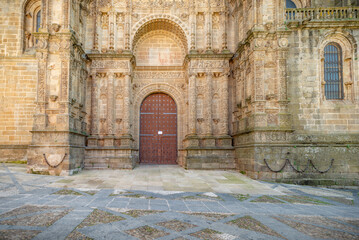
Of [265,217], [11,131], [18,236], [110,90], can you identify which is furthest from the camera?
[11,131]

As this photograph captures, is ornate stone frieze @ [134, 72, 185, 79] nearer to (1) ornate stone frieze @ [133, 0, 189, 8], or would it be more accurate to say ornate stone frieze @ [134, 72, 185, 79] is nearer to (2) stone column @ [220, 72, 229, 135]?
(2) stone column @ [220, 72, 229, 135]

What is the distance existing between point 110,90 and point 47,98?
11.7ft

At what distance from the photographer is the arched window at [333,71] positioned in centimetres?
1121

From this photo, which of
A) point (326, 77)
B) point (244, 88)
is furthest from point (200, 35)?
point (326, 77)

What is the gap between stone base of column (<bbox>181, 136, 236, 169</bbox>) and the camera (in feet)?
43.1

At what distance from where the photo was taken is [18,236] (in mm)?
3697

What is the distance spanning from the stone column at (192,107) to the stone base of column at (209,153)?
22.5 inches

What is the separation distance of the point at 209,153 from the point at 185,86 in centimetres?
479

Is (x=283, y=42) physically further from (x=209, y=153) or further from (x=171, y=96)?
(x=171, y=96)

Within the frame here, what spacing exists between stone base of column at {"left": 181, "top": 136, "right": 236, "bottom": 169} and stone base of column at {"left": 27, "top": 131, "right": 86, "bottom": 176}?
6.27 m

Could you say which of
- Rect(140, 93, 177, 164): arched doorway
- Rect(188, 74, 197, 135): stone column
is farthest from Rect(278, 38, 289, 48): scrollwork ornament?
Rect(140, 93, 177, 164): arched doorway

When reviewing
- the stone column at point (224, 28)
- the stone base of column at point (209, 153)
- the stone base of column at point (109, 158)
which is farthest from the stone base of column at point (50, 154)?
the stone column at point (224, 28)

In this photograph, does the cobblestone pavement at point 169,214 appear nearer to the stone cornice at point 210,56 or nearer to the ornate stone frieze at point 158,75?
the stone cornice at point 210,56

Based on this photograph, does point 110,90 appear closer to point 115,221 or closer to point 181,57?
point 181,57
